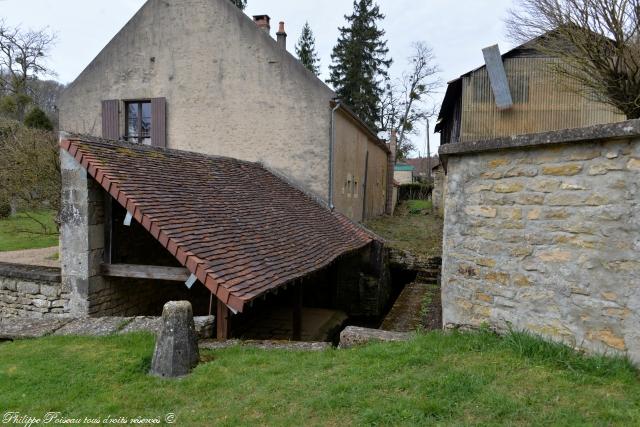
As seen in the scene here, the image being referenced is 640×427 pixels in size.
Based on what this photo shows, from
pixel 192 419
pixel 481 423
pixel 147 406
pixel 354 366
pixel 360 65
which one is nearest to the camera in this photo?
pixel 481 423

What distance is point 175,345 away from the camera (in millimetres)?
4000

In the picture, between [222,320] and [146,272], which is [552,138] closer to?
[222,320]

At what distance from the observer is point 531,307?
12.1ft

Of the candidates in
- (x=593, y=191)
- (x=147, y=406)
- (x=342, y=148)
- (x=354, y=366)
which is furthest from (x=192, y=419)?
(x=342, y=148)

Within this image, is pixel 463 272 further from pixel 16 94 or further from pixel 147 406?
pixel 16 94

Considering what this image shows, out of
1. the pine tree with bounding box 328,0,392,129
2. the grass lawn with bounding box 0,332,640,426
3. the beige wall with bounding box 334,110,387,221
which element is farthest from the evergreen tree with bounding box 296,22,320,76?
the grass lawn with bounding box 0,332,640,426

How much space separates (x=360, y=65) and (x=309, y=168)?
2459 centimetres

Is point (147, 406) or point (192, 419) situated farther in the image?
point (147, 406)

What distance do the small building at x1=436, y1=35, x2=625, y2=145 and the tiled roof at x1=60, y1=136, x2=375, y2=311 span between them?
4882 mm

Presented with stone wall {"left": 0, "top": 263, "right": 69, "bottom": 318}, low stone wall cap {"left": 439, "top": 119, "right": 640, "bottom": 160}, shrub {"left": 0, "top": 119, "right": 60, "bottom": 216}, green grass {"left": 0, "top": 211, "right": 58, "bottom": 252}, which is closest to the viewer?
low stone wall cap {"left": 439, "top": 119, "right": 640, "bottom": 160}

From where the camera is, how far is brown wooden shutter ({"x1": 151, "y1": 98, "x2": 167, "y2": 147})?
12258mm

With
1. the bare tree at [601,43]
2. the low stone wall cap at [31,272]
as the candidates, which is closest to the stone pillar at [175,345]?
the low stone wall cap at [31,272]

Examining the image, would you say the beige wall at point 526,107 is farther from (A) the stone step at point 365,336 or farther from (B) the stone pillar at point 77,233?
(B) the stone pillar at point 77,233

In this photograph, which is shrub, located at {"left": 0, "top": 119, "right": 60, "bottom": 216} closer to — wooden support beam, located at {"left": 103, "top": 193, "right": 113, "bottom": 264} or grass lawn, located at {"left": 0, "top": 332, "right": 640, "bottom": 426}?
wooden support beam, located at {"left": 103, "top": 193, "right": 113, "bottom": 264}
